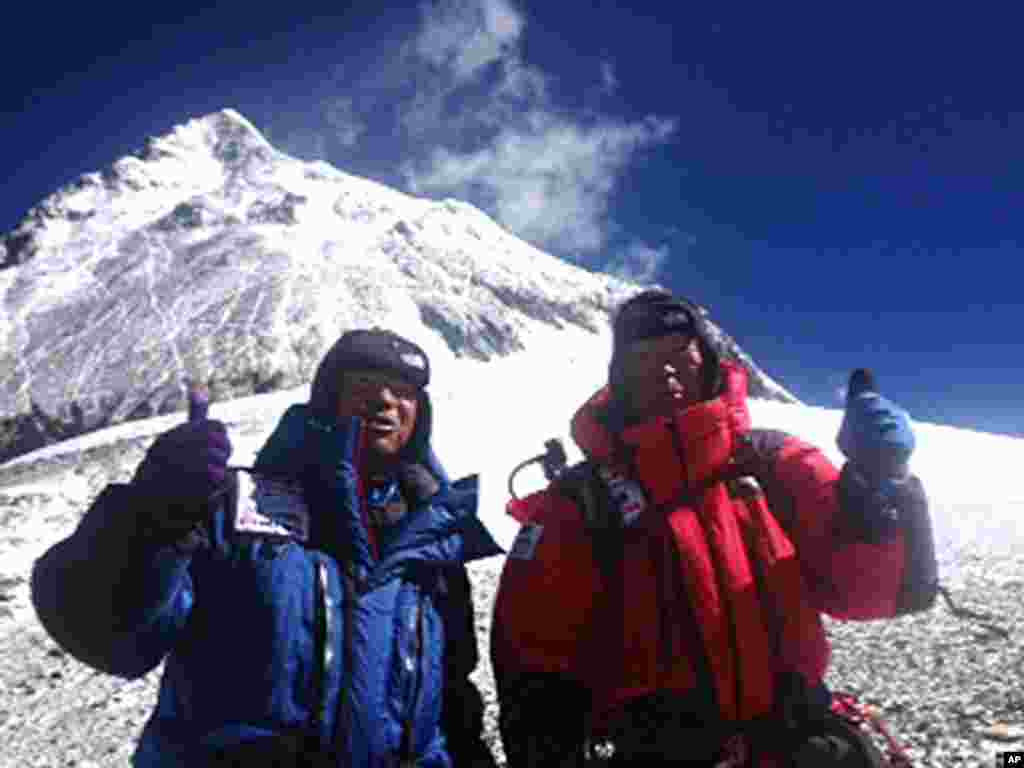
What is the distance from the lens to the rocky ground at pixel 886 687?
9453 mm

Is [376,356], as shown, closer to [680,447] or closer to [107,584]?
[680,447]

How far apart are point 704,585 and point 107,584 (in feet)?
9.57

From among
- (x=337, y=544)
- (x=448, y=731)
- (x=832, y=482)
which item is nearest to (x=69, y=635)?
(x=337, y=544)

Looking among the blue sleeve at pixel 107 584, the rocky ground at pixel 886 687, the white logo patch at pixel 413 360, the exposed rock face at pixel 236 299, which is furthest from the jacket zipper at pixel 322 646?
the exposed rock face at pixel 236 299

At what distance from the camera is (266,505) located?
15.0ft

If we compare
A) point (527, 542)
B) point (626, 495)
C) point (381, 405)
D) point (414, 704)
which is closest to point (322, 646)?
point (414, 704)

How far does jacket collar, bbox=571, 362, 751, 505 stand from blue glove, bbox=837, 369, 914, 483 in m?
0.61

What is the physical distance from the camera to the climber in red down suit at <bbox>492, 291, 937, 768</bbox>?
441 cm

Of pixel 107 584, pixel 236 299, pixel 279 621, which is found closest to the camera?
pixel 107 584

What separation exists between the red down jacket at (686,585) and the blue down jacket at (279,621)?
530 millimetres

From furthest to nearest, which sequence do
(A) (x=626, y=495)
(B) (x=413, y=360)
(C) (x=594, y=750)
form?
(B) (x=413, y=360)
(A) (x=626, y=495)
(C) (x=594, y=750)

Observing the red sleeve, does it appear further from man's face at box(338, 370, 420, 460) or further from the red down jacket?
man's face at box(338, 370, 420, 460)

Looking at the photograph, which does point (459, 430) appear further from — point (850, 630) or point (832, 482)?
point (832, 482)

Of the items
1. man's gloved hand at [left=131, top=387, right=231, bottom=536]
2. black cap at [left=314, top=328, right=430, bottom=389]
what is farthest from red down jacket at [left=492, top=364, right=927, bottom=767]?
man's gloved hand at [left=131, top=387, right=231, bottom=536]
